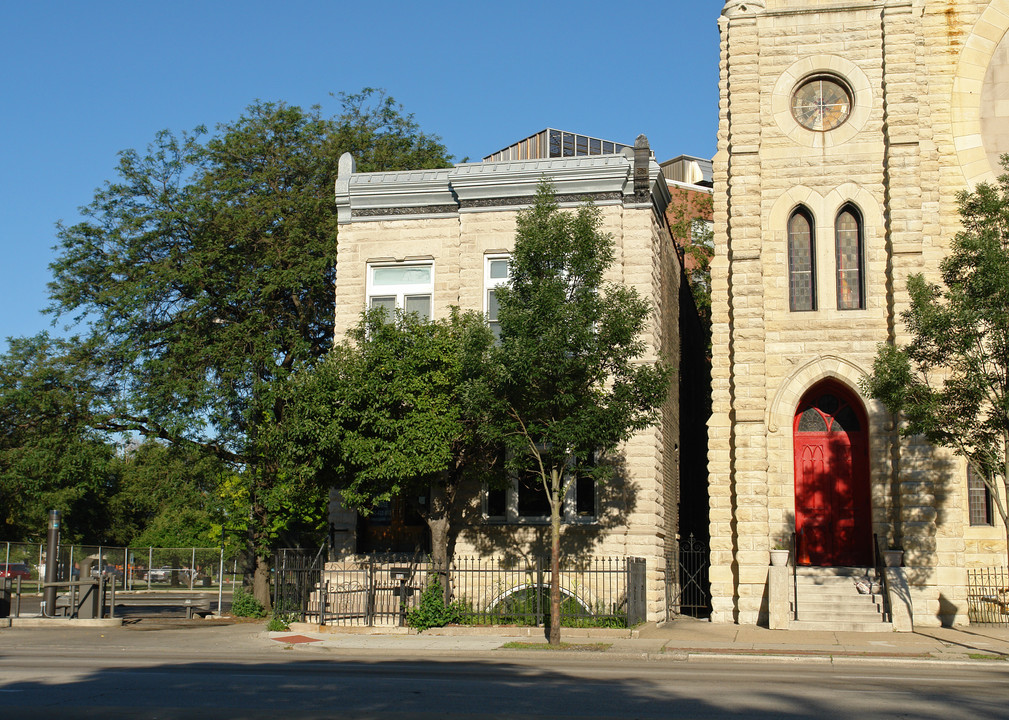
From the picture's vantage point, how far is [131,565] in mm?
41719

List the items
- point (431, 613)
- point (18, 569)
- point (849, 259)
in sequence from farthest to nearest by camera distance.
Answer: point (18, 569), point (849, 259), point (431, 613)

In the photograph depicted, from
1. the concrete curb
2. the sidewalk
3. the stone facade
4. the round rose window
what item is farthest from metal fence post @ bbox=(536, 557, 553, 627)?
the round rose window

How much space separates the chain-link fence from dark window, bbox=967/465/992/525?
20.5 meters

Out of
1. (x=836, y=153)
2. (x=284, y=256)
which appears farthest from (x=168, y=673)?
(x=836, y=153)

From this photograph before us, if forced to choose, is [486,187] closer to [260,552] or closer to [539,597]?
[539,597]

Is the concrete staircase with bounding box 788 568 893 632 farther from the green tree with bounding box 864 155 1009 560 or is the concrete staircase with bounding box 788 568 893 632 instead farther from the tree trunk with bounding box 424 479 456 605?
the tree trunk with bounding box 424 479 456 605

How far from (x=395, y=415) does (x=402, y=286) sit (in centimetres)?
490

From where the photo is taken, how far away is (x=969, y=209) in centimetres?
1855

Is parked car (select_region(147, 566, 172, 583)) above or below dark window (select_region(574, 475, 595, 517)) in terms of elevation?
below

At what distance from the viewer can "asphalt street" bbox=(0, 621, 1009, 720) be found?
35.4 ft

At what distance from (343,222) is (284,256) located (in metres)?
2.85

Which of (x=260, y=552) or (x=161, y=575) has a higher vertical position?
(x=260, y=552)

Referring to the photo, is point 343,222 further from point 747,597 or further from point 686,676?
point 686,676

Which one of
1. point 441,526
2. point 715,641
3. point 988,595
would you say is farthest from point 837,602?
point 441,526
